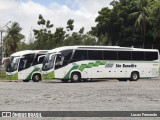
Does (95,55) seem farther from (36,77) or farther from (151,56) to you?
(36,77)

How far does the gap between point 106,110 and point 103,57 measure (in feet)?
75.2

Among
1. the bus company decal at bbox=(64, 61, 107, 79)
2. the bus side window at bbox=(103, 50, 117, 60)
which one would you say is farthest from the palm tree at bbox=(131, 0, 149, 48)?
the bus company decal at bbox=(64, 61, 107, 79)

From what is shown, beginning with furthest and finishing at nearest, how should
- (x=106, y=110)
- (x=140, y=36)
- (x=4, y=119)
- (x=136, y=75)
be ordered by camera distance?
1. (x=140, y=36)
2. (x=136, y=75)
3. (x=106, y=110)
4. (x=4, y=119)

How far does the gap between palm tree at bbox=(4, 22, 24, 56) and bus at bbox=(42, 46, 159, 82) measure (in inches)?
1666

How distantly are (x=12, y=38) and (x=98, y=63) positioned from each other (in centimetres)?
4740

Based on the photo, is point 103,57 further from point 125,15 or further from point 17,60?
point 125,15

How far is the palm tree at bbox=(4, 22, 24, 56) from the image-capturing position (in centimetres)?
7819

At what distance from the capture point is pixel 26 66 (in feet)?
125

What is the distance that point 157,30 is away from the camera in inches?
2477

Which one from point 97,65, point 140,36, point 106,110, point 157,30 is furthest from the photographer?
point 140,36

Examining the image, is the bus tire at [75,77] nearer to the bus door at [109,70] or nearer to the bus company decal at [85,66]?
the bus company decal at [85,66]

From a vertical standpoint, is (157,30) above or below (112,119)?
above

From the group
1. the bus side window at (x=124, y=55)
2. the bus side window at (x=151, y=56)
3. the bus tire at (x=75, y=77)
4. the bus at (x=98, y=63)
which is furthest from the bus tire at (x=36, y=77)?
the bus side window at (x=151, y=56)

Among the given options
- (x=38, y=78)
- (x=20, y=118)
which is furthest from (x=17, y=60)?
(x=20, y=118)
